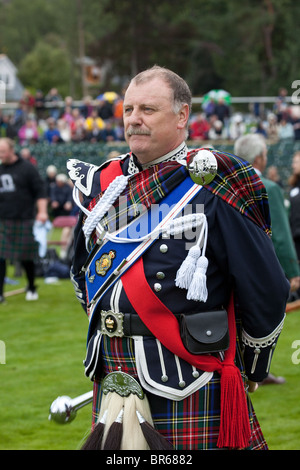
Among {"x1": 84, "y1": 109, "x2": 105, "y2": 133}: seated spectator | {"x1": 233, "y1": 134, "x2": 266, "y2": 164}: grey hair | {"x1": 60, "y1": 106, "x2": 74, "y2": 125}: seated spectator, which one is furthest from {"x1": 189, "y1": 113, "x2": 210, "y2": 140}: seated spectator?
{"x1": 233, "y1": 134, "x2": 266, "y2": 164}: grey hair

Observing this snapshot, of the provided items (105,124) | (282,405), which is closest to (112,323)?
(282,405)

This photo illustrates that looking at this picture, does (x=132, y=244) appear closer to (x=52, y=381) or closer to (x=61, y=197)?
(x=52, y=381)

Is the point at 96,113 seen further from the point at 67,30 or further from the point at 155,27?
the point at 67,30

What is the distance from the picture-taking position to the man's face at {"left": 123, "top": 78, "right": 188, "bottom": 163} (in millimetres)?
2848

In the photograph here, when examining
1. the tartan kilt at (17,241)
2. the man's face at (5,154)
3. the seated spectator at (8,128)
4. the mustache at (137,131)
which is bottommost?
the seated spectator at (8,128)

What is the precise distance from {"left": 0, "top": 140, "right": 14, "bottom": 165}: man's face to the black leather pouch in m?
7.15

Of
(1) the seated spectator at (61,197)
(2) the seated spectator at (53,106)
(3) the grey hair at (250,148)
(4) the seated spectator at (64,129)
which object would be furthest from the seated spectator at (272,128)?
(3) the grey hair at (250,148)

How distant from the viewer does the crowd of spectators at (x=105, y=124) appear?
24.3 meters

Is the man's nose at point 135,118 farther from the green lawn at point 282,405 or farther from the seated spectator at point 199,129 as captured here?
the seated spectator at point 199,129

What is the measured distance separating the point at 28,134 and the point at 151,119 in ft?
73.7

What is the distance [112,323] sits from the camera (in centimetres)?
282

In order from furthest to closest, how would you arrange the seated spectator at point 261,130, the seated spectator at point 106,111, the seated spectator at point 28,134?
the seated spectator at point 106,111
the seated spectator at point 28,134
the seated spectator at point 261,130

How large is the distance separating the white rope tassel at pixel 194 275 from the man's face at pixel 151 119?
1.30 ft

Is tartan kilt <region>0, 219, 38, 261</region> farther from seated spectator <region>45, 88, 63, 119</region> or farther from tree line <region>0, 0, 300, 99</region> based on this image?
tree line <region>0, 0, 300, 99</region>
